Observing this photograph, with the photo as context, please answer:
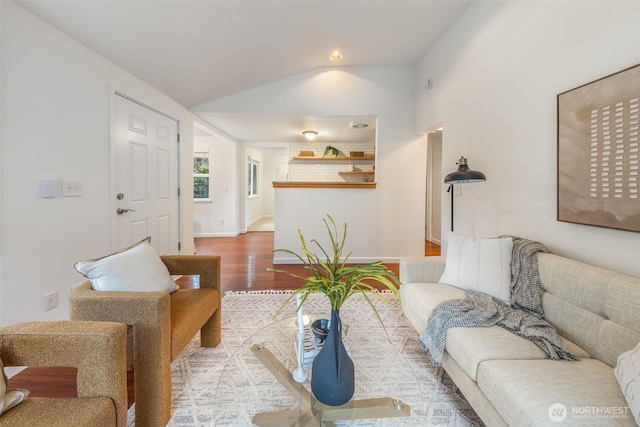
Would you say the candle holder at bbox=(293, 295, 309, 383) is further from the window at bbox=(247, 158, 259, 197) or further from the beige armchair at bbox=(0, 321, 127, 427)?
the window at bbox=(247, 158, 259, 197)

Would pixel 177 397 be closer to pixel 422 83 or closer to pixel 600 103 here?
pixel 600 103

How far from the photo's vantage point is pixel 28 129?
1.77 metres

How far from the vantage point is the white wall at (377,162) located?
402cm

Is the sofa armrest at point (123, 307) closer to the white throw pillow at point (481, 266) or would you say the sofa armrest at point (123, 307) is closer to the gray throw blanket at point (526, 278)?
the white throw pillow at point (481, 266)

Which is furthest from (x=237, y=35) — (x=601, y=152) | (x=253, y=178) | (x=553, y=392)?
(x=253, y=178)

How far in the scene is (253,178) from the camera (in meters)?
8.16

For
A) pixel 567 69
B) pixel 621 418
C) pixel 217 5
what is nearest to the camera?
pixel 621 418

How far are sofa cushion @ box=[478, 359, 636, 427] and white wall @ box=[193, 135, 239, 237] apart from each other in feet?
19.2

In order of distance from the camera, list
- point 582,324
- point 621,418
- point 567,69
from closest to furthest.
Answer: point 621,418, point 582,324, point 567,69

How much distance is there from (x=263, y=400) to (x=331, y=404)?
26 centimetres

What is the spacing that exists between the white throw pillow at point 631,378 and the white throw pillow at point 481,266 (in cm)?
72

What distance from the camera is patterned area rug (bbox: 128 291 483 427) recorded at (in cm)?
102

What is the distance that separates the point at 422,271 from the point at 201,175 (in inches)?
216

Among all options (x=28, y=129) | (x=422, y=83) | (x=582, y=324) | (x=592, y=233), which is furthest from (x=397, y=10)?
(x=28, y=129)
